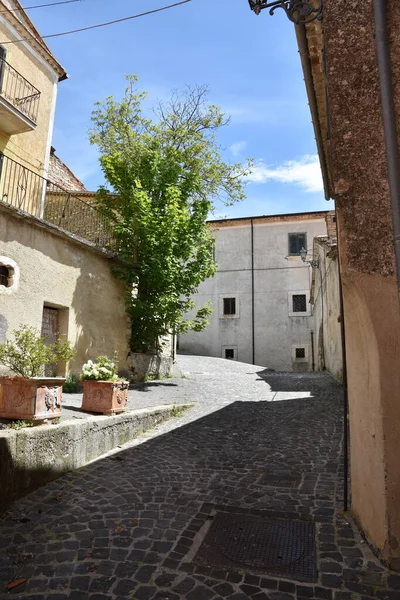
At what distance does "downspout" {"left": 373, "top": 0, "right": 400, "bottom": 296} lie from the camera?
9.70ft

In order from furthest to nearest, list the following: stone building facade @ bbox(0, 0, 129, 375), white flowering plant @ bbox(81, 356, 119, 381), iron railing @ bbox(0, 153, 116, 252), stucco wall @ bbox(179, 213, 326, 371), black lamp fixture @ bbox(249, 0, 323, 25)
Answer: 1. stucco wall @ bbox(179, 213, 326, 371)
2. iron railing @ bbox(0, 153, 116, 252)
3. stone building facade @ bbox(0, 0, 129, 375)
4. white flowering plant @ bbox(81, 356, 119, 381)
5. black lamp fixture @ bbox(249, 0, 323, 25)

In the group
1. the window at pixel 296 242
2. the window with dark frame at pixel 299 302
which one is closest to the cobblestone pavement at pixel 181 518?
the window with dark frame at pixel 299 302

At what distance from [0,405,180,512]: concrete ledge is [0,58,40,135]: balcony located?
910 centimetres

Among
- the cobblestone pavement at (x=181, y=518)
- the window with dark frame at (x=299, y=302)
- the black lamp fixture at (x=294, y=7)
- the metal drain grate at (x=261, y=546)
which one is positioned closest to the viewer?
the cobblestone pavement at (x=181, y=518)

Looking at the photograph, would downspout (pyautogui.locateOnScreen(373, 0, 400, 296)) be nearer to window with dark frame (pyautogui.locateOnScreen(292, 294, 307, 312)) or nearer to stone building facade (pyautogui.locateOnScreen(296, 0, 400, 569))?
stone building facade (pyautogui.locateOnScreen(296, 0, 400, 569))

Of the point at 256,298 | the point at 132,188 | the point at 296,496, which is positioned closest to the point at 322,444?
the point at 296,496

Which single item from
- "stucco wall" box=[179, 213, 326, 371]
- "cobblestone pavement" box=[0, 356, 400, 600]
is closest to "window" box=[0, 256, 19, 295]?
"cobblestone pavement" box=[0, 356, 400, 600]

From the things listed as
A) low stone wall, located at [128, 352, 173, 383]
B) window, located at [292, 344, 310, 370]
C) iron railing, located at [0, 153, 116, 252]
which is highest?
iron railing, located at [0, 153, 116, 252]

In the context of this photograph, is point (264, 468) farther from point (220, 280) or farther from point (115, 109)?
point (220, 280)

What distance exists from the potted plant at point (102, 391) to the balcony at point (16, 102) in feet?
26.2

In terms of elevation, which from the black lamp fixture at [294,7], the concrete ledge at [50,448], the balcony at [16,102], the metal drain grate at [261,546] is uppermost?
the balcony at [16,102]

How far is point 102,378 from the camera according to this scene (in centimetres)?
666

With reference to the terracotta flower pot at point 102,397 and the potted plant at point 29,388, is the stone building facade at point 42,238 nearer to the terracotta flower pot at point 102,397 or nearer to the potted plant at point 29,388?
the terracotta flower pot at point 102,397

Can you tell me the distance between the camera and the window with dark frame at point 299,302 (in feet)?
84.6
